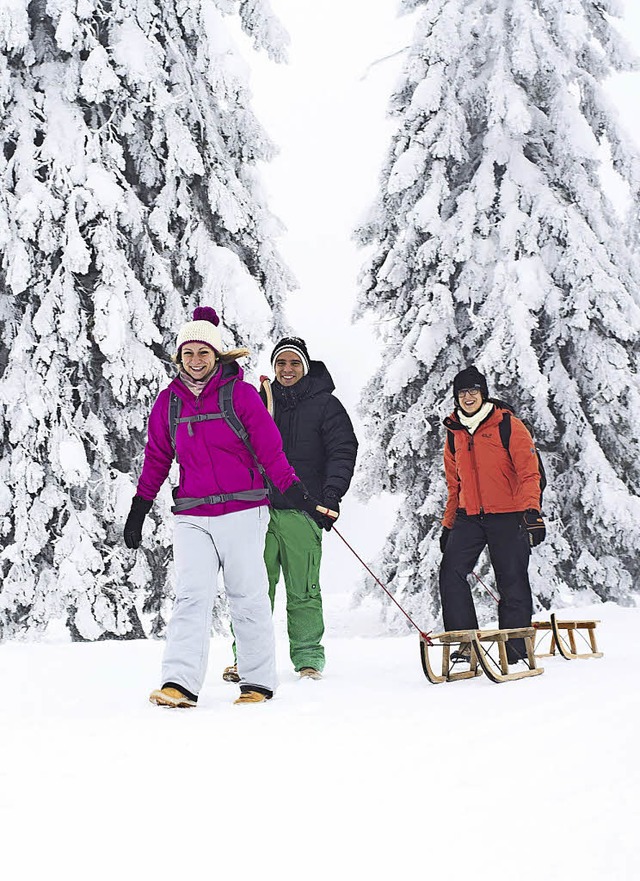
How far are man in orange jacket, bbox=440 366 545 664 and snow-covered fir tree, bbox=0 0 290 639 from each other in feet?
14.0

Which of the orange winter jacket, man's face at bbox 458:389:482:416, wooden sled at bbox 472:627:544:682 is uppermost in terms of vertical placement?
man's face at bbox 458:389:482:416

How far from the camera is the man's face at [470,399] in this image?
21.4 feet

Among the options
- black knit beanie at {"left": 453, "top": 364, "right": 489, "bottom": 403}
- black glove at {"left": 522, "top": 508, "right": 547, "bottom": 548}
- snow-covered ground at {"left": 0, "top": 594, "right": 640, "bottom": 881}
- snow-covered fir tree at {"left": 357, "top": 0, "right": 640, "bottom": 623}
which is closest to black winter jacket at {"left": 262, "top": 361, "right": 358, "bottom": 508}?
black knit beanie at {"left": 453, "top": 364, "right": 489, "bottom": 403}

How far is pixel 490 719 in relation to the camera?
14.4 feet

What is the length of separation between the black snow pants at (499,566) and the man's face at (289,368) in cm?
152

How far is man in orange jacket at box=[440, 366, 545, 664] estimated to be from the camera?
6.44 metres

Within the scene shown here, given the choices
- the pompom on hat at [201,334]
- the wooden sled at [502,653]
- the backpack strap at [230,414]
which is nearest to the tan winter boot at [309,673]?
the wooden sled at [502,653]

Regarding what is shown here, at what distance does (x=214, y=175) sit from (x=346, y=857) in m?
9.31

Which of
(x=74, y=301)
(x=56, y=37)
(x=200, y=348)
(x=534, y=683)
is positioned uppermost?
(x=56, y=37)

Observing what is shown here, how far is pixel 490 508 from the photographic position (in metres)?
6.56

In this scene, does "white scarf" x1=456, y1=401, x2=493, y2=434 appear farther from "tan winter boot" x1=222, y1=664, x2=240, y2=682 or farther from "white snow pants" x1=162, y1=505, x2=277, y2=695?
"tan winter boot" x1=222, y1=664, x2=240, y2=682

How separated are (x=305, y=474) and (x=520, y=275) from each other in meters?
6.12

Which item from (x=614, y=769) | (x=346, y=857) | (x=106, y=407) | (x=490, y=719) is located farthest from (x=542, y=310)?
(x=346, y=857)

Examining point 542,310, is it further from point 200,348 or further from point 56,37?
point 200,348
